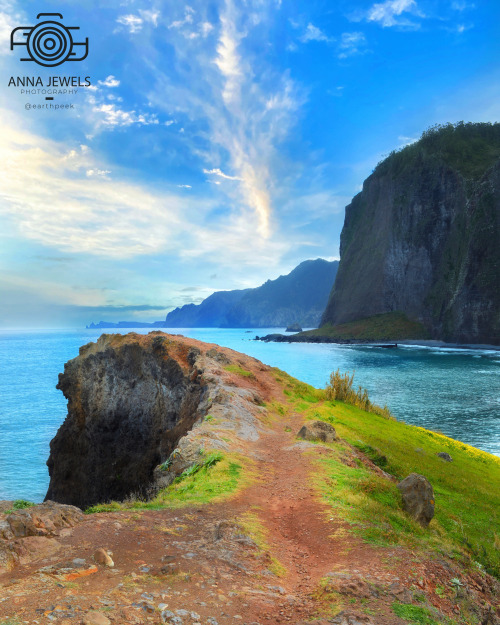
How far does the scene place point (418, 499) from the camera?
9188 millimetres

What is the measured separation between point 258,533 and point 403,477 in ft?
29.5

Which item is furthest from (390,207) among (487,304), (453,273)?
(487,304)

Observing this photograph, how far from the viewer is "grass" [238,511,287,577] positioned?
6.34 m

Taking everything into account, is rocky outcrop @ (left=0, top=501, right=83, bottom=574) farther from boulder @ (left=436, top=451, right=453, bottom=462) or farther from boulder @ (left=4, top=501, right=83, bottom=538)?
boulder @ (left=436, top=451, right=453, bottom=462)

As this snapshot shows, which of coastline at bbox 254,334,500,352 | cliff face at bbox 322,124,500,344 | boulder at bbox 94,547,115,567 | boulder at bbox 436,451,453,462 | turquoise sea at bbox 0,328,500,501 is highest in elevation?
cliff face at bbox 322,124,500,344

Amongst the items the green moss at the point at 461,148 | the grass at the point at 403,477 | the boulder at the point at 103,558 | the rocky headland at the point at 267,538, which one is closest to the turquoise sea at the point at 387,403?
the grass at the point at 403,477

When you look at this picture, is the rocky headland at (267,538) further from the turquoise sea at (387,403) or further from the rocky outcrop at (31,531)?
the turquoise sea at (387,403)

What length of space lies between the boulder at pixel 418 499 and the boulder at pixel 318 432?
5.22 m

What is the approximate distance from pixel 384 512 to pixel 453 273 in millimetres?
124622

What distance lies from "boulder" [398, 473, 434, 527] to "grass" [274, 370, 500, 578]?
24cm

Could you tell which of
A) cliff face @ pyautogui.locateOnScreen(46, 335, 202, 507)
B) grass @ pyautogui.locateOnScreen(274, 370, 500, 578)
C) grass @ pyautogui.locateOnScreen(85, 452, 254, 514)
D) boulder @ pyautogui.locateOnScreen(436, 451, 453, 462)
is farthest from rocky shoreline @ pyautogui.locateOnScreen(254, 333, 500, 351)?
grass @ pyautogui.locateOnScreen(85, 452, 254, 514)

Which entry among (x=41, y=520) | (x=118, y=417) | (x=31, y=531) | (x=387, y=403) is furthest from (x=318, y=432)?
(x=387, y=403)

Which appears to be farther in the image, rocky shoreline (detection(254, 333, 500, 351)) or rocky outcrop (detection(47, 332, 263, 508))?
rocky shoreline (detection(254, 333, 500, 351))

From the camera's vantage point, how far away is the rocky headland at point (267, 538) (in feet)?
16.1
